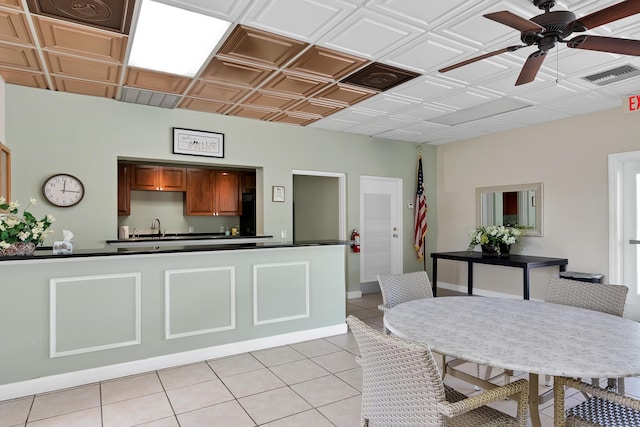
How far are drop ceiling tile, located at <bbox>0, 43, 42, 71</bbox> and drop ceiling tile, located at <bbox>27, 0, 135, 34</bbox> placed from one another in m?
0.78

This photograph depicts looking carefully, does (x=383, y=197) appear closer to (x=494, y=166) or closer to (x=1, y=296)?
(x=494, y=166)

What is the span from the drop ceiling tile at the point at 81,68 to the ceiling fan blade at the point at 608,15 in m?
3.64

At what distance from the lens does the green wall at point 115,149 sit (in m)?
4.16

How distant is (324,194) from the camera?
7246mm

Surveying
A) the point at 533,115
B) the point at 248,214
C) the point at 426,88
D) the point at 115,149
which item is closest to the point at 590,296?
the point at 426,88

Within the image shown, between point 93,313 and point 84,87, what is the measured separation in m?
2.54

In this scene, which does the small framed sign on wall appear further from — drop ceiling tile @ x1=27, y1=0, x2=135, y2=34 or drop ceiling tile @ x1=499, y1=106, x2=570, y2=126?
drop ceiling tile @ x1=499, y1=106, x2=570, y2=126

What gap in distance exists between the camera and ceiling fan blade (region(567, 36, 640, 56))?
218cm

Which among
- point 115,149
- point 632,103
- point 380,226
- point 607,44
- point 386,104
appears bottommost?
point 380,226

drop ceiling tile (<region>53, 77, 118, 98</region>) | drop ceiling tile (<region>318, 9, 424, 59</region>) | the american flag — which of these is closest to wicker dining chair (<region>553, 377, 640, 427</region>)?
drop ceiling tile (<region>318, 9, 424, 59</region>)

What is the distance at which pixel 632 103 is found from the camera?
14.3 feet

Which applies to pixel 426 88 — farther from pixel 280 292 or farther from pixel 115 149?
pixel 115 149

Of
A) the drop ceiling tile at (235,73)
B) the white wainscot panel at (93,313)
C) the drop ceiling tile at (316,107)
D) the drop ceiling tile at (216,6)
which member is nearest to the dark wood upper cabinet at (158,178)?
the drop ceiling tile at (316,107)

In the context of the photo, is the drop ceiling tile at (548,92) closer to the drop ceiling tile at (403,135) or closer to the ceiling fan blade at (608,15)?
the drop ceiling tile at (403,135)
